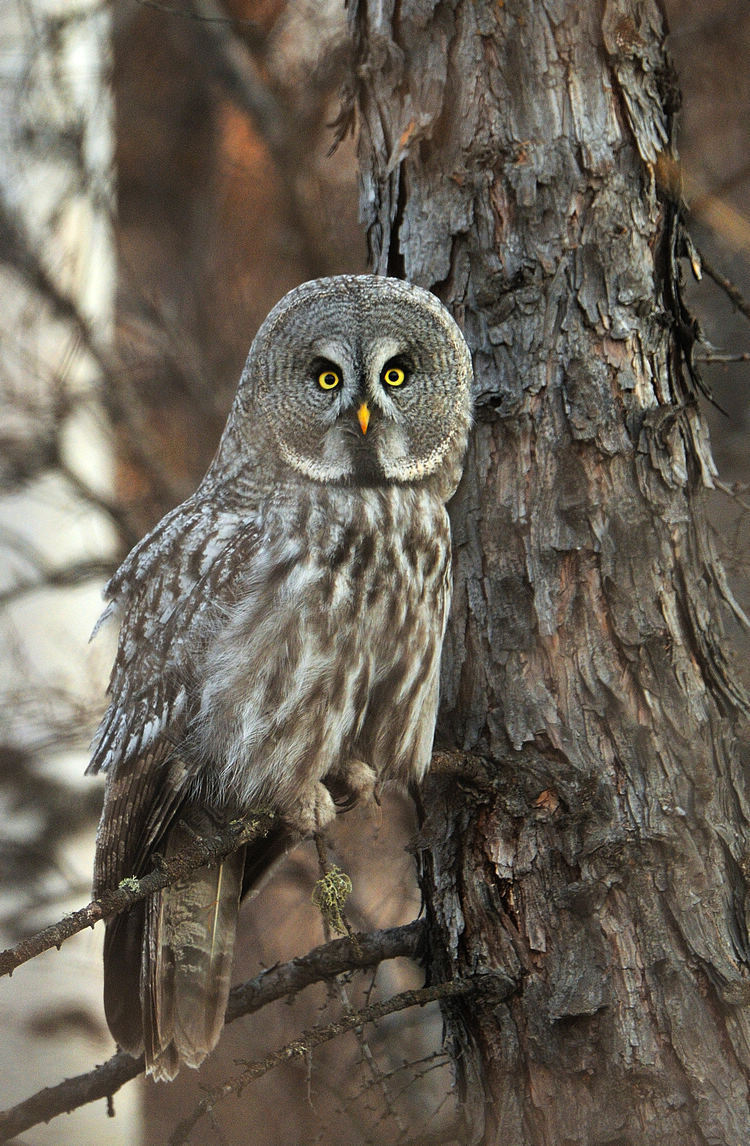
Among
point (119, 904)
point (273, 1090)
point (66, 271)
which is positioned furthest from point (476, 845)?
point (66, 271)

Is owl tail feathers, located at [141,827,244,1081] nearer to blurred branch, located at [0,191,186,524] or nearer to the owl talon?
the owl talon

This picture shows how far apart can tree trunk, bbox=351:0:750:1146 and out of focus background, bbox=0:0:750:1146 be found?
0.72 metres

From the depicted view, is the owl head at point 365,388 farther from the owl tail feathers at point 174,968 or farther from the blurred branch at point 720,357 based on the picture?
the owl tail feathers at point 174,968

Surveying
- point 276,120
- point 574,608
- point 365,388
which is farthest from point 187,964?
point 276,120

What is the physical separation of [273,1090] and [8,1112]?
2353 millimetres

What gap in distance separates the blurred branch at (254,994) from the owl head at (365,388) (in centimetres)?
100

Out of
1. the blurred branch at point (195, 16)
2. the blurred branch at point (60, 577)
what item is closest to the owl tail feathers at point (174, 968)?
the blurred branch at point (60, 577)

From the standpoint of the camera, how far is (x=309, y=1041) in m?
1.96

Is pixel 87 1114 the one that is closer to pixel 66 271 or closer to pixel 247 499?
pixel 247 499

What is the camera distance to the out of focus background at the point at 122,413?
3.53 metres

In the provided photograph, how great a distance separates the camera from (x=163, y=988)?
7.97ft

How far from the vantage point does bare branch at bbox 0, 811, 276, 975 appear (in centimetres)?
157

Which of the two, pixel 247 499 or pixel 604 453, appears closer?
pixel 604 453

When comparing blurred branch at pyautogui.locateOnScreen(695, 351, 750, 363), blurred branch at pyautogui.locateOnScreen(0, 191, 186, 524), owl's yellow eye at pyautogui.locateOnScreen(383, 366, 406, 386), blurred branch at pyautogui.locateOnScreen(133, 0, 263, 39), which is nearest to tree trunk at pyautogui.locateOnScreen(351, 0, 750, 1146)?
blurred branch at pyautogui.locateOnScreen(695, 351, 750, 363)
